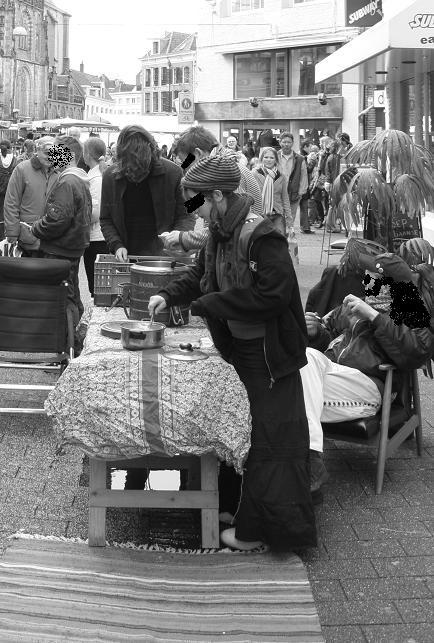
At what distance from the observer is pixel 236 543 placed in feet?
15.5

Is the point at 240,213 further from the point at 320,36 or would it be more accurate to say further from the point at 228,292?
the point at 320,36

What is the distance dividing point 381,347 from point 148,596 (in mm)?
1899

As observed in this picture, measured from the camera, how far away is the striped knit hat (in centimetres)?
442

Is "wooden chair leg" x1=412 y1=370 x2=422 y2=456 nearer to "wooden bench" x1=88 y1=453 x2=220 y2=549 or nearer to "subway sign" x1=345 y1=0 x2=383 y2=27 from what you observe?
"wooden bench" x1=88 y1=453 x2=220 y2=549

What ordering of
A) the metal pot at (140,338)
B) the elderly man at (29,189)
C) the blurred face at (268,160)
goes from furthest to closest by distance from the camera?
the blurred face at (268,160)
the elderly man at (29,189)
the metal pot at (140,338)

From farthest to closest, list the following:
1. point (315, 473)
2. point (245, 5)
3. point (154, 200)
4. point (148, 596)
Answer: point (245, 5)
point (154, 200)
point (315, 473)
point (148, 596)

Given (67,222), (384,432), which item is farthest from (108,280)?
(67,222)

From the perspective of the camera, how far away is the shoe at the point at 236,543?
4707 millimetres

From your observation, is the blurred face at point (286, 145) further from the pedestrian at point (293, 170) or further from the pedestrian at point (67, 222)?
the pedestrian at point (67, 222)

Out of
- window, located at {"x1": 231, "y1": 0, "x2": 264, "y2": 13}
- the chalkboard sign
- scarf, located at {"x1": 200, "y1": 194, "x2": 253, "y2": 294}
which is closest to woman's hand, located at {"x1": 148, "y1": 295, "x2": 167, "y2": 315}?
scarf, located at {"x1": 200, "y1": 194, "x2": 253, "y2": 294}

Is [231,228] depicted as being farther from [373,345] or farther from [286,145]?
[286,145]

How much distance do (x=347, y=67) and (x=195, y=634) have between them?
1175 centimetres

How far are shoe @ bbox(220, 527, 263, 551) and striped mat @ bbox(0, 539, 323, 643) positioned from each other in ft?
0.19

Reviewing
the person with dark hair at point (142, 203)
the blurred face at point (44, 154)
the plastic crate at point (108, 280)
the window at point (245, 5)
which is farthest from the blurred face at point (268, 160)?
the window at point (245, 5)
